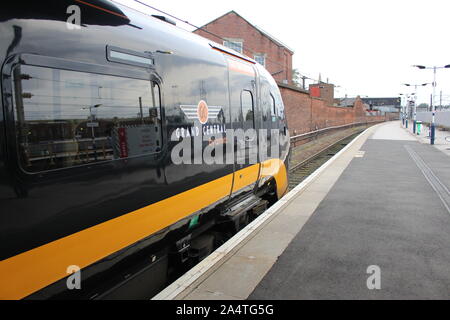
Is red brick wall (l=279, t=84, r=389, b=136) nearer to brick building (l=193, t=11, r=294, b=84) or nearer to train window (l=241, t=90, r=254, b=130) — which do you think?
brick building (l=193, t=11, r=294, b=84)

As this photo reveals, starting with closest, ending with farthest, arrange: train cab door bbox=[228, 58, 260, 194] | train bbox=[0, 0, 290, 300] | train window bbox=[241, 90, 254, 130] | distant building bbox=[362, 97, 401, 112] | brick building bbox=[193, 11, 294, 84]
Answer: train bbox=[0, 0, 290, 300]
train cab door bbox=[228, 58, 260, 194]
train window bbox=[241, 90, 254, 130]
brick building bbox=[193, 11, 294, 84]
distant building bbox=[362, 97, 401, 112]

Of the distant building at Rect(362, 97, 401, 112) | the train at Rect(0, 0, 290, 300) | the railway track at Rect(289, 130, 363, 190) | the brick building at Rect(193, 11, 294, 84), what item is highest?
the brick building at Rect(193, 11, 294, 84)

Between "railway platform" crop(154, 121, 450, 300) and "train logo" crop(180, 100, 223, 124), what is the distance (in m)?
1.78

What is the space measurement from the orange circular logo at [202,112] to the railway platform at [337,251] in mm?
1753

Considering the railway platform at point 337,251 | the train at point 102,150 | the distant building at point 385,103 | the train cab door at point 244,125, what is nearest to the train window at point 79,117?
the train at point 102,150

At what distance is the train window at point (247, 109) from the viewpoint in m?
6.07

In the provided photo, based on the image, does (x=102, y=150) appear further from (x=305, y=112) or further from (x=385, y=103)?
(x=385, y=103)

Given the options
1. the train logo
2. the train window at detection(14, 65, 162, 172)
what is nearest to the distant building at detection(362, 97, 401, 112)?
the train logo

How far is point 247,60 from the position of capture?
21.9ft

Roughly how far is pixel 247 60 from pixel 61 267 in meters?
5.15

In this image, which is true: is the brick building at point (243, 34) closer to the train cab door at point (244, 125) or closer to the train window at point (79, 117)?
the train cab door at point (244, 125)

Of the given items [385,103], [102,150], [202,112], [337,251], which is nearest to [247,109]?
[202,112]

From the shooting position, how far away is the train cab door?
5.68 metres

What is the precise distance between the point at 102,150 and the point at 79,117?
0.34 m
